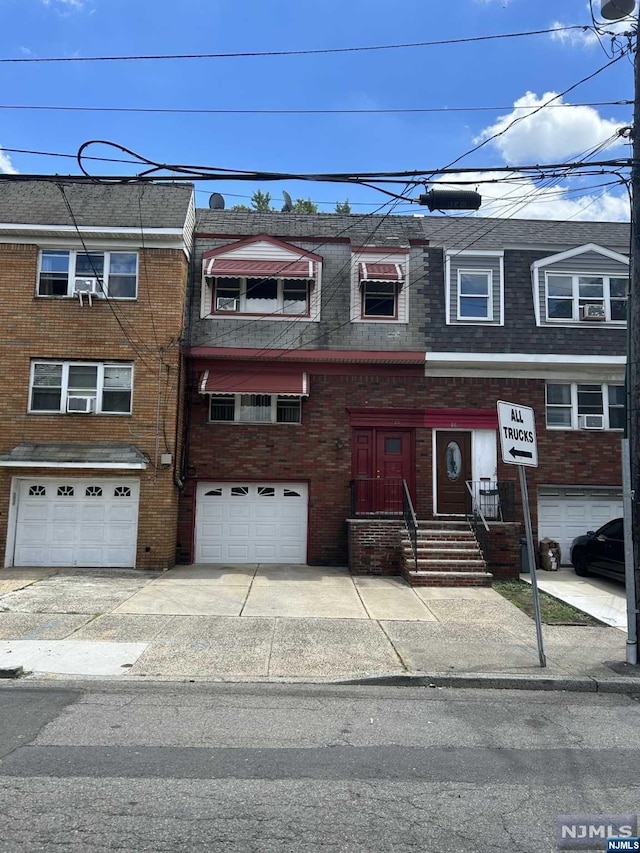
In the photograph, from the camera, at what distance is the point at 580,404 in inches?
585

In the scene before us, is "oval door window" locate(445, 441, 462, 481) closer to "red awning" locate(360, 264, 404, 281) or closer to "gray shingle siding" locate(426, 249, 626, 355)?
"gray shingle siding" locate(426, 249, 626, 355)

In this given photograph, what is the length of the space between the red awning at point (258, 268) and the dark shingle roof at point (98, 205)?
3.96 ft

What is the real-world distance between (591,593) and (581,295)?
23.9 feet

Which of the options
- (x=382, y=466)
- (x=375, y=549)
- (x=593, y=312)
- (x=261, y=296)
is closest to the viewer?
(x=375, y=549)

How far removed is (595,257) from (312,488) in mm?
8846

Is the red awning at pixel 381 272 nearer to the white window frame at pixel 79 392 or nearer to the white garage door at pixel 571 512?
the white window frame at pixel 79 392

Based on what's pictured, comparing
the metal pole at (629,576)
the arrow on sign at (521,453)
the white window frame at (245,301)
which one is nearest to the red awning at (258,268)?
the white window frame at (245,301)

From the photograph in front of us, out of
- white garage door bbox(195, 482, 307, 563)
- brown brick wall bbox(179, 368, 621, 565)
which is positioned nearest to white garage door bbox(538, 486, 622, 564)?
brown brick wall bbox(179, 368, 621, 565)

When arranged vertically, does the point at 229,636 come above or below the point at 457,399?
below

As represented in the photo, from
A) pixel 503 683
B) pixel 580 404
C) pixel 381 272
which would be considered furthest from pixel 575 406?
pixel 503 683

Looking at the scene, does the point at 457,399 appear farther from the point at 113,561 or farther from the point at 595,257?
the point at 113,561

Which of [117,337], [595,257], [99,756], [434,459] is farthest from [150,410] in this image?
[595,257]

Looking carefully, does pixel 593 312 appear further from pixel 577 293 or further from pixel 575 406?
pixel 575 406

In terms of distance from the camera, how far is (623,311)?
14922 millimetres
